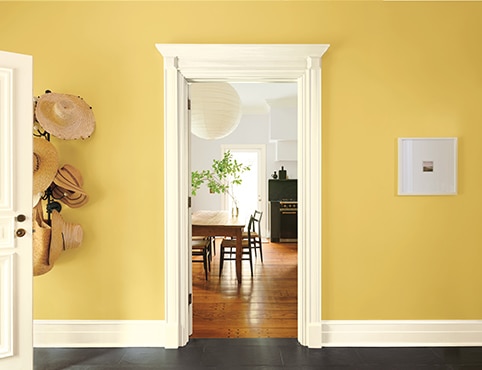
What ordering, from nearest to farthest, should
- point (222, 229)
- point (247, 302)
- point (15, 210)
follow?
1. point (15, 210)
2. point (247, 302)
3. point (222, 229)

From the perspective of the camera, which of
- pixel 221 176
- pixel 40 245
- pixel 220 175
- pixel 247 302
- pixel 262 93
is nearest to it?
pixel 40 245

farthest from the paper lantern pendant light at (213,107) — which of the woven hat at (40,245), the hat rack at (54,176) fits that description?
the woven hat at (40,245)

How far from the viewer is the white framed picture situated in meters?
2.77

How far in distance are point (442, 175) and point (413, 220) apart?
41cm

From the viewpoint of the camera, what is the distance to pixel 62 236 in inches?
101

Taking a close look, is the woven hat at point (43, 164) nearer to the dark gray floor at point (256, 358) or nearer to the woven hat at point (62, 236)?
the woven hat at point (62, 236)

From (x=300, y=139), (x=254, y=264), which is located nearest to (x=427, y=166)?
(x=300, y=139)

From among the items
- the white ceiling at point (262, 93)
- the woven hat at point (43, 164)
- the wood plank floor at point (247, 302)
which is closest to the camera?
the woven hat at point (43, 164)

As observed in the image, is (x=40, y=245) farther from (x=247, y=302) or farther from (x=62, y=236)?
(x=247, y=302)

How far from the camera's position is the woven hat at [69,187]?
260 cm

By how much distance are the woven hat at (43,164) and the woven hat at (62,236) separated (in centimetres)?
23

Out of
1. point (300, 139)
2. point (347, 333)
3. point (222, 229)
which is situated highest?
point (300, 139)

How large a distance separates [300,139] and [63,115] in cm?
171

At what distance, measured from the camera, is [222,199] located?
8039 mm
